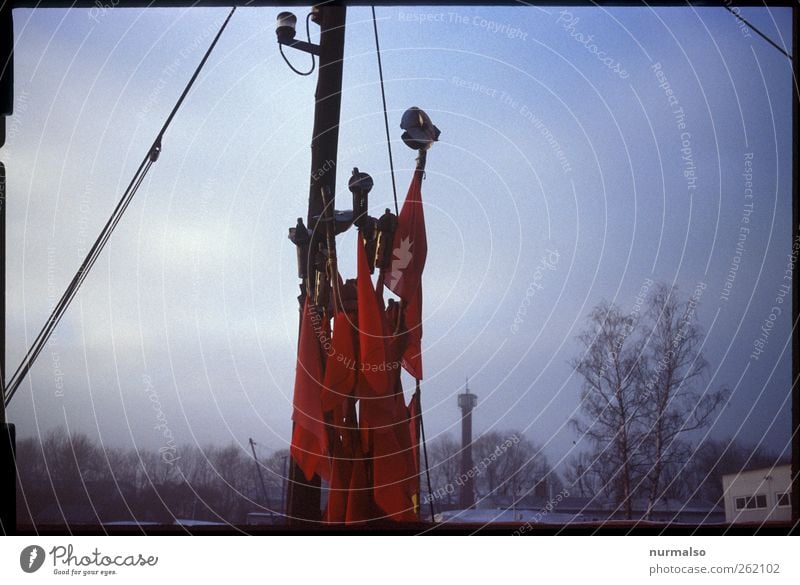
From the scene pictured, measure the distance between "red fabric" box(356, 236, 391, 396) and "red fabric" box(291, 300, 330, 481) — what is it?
136mm

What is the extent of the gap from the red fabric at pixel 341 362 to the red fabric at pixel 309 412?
31 mm

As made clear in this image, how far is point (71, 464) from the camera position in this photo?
2500mm

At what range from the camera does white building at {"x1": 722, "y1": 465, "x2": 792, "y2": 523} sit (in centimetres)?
244

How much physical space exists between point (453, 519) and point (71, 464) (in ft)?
3.20

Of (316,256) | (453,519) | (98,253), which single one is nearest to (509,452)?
(453,519)

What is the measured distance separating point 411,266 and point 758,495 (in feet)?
3.44

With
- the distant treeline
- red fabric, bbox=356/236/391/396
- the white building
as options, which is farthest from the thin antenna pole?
the white building

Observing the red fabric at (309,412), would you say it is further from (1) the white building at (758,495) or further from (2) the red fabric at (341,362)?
(1) the white building at (758,495)

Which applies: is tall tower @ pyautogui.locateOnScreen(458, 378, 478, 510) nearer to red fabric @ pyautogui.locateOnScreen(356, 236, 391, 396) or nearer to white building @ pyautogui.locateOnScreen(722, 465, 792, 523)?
red fabric @ pyautogui.locateOnScreen(356, 236, 391, 396)

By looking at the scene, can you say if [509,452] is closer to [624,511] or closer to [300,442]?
[624,511]

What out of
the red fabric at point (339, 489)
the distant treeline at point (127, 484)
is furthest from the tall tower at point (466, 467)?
the distant treeline at point (127, 484)

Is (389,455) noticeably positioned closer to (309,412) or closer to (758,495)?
(309,412)
